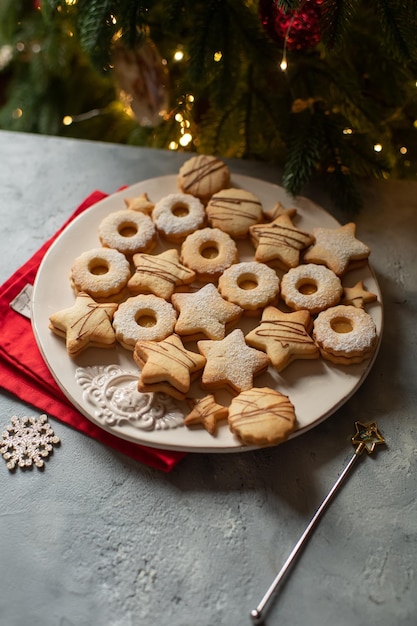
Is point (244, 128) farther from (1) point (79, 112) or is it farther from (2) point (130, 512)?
(2) point (130, 512)

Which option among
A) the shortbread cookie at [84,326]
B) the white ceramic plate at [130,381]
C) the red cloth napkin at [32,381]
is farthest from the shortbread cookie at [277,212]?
the red cloth napkin at [32,381]

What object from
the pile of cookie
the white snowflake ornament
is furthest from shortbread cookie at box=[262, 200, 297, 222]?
the white snowflake ornament

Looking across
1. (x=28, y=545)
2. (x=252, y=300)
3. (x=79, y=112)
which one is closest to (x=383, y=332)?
(x=252, y=300)

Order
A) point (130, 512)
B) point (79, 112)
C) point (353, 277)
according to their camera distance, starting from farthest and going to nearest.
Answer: point (79, 112), point (353, 277), point (130, 512)

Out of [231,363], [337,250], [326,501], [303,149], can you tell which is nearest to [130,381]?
[231,363]

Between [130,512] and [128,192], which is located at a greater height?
[128,192]

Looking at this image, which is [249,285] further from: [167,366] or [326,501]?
[326,501]

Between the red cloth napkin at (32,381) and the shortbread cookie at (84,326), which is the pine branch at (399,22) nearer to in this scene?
the shortbread cookie at (84,326)
